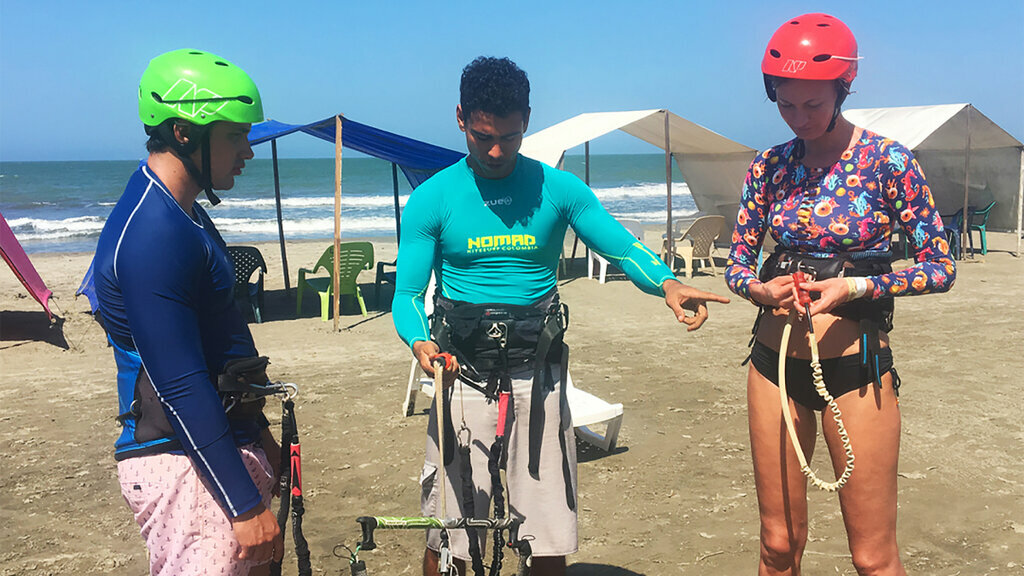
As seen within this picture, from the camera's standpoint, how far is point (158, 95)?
2002 millimetres

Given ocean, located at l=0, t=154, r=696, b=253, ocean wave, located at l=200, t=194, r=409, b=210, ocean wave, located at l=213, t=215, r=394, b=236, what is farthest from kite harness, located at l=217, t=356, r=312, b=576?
ocean wave, located at l=200, t=194, r=409, b=210

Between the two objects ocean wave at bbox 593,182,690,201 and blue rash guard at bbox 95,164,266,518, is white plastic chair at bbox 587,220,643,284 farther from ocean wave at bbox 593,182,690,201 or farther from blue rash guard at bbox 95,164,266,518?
ocean wave at bbox 593,182,690,201

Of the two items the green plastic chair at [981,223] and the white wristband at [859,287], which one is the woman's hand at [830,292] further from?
the green plastic chair at [981,223]

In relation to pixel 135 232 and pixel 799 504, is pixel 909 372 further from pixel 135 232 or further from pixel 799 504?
pixel 135 232

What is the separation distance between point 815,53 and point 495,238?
1.16m

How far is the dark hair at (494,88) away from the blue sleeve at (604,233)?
1.12ft

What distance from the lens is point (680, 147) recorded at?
15992 mm

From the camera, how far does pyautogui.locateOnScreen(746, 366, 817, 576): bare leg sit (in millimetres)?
2707

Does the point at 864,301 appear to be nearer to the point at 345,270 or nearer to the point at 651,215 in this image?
the point at 345,270

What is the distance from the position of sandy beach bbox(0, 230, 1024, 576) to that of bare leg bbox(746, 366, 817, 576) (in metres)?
1.12

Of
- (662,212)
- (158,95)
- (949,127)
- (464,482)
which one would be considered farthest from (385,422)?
(662,212)

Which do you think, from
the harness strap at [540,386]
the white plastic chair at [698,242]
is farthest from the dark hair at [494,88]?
the white plastic chair at [698,242]

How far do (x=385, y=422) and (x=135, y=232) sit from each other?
436 centimetres

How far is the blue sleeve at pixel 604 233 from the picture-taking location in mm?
2805
